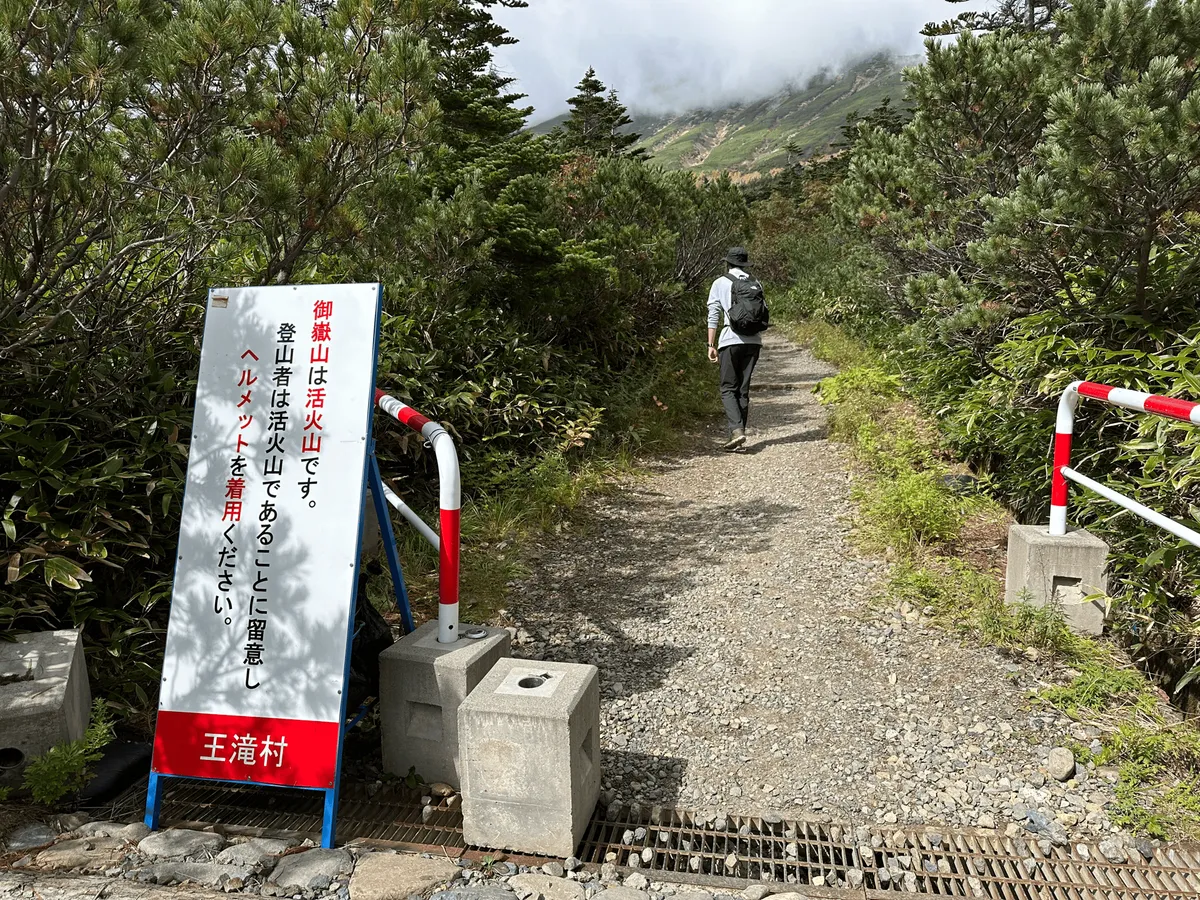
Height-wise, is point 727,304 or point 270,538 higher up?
point 727,304

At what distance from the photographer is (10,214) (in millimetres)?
3367

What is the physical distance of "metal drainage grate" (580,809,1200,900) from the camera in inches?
101

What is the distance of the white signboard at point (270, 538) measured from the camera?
2783 mm

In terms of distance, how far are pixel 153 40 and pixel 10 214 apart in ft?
3.18

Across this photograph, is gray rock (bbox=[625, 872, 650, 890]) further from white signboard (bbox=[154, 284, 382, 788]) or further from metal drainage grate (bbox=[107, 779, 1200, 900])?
white signboard (bbox=[154, 284, 382, 788])

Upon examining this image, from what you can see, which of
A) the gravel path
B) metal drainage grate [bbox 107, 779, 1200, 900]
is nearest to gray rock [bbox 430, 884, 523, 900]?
metal drainage grate [bbox 107, 779, 1200, 900]

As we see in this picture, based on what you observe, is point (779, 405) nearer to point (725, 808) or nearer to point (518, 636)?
point (518, 636)

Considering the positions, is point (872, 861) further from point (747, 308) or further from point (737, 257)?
point (737, 257)

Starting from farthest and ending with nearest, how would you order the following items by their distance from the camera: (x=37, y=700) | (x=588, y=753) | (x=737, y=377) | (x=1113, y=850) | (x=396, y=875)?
(x=737, y=377) → (x=588, y=753) → (x=37, y=700) → (x=1113, y=850) → (x=396, y=875)

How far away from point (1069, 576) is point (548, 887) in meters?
3.17

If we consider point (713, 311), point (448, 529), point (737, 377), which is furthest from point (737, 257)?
point (448, 529)

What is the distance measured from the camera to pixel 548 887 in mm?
2486

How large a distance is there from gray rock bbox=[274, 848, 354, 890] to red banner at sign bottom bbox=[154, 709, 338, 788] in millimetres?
225

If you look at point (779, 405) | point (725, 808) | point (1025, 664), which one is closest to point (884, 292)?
point (779, 405)
